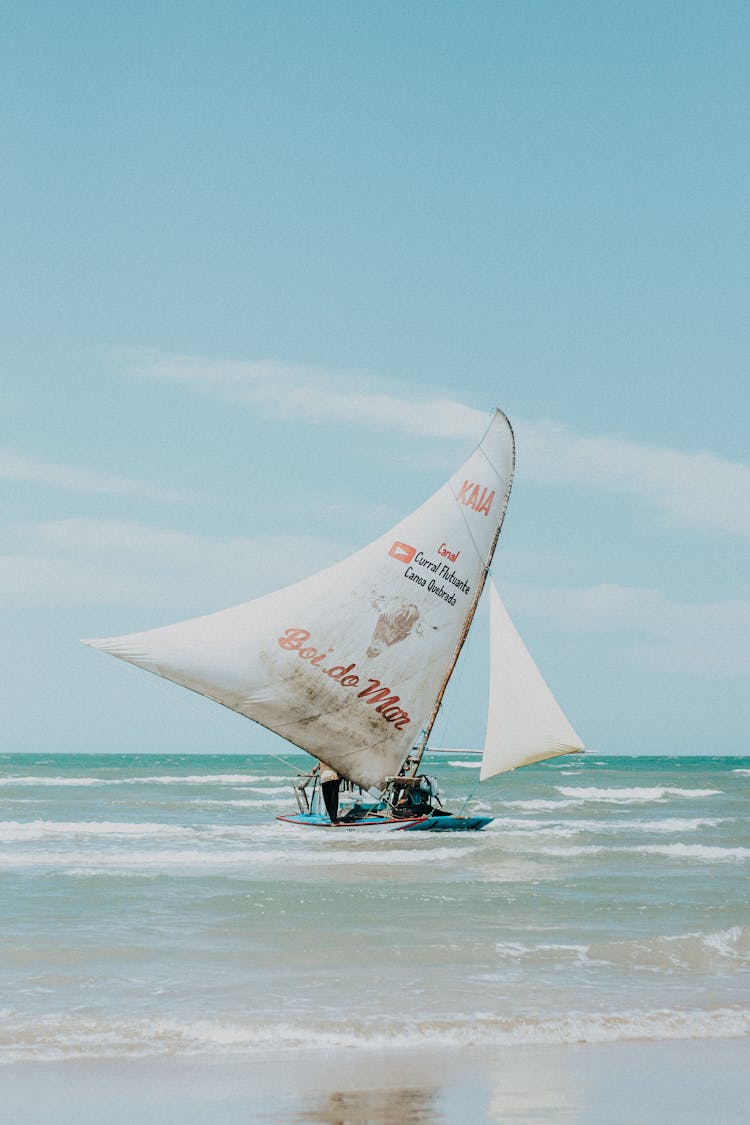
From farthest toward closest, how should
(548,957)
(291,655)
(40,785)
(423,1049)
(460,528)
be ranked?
(40,785), (460,528), (291,655), (548,957), (423,1049)

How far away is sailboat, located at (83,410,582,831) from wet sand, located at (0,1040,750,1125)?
16691mm

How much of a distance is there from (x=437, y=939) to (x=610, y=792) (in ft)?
154

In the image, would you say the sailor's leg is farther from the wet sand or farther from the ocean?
the wet sand

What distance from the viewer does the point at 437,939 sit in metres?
13.7

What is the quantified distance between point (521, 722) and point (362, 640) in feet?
12.9

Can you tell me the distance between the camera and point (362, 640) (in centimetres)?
2636

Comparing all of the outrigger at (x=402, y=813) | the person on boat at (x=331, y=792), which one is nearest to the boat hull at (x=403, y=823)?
the outrigger at (x=402, y=813)

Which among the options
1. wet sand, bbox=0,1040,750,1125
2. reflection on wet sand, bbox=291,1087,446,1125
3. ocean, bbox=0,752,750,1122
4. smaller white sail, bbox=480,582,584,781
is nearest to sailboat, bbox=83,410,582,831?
smaller white sail, bbox=480,582,584,781

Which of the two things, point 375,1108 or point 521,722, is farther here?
point 521,722

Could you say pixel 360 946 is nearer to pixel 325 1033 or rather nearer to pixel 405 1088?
pixel 325 1033

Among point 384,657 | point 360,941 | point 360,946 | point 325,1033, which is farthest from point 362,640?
point 325,1033

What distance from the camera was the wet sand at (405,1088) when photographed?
7352 mm

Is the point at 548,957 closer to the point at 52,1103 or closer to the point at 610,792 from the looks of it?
the point at 52,1103

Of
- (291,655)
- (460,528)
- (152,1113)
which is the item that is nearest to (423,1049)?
(152,1113)
